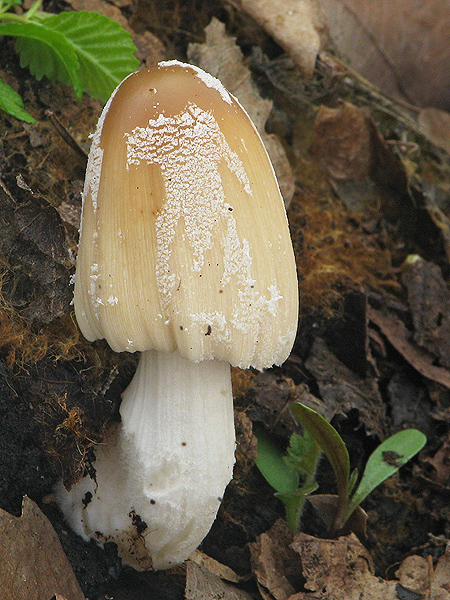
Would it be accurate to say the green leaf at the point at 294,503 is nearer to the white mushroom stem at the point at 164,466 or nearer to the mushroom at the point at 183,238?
the white mushroom stem at the point at 164,466

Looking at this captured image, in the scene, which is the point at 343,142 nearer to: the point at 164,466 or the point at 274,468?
the point at 274,468

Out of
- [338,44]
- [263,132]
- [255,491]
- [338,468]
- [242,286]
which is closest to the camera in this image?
[242,286]

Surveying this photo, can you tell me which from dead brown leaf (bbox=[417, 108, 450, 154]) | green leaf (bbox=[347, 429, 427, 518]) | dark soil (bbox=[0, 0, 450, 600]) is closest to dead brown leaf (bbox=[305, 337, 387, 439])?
dark soil (bbox=[0, 0, 450, 600])

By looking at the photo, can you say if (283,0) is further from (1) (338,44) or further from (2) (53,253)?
(2) (53,253)

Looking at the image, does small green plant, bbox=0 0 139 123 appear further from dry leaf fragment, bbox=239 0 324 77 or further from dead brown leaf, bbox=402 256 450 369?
dead brown leaf, bbox=402 256 450 369

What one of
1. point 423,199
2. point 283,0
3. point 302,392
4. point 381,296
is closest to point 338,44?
point 283,0
